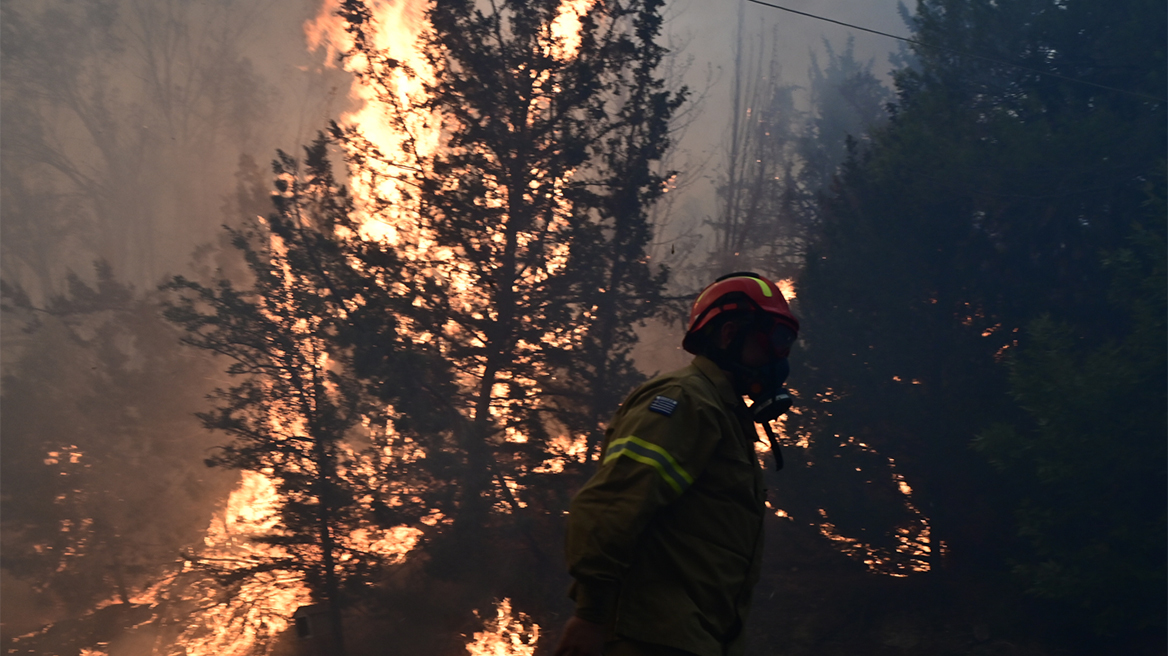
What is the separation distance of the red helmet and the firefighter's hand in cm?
93

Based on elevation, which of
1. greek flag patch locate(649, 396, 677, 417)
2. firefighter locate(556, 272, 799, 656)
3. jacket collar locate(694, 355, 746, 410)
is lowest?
firefighter locate(556, 272, 799, 656)

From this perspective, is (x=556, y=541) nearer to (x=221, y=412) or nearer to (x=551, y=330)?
(x=551, y=330)

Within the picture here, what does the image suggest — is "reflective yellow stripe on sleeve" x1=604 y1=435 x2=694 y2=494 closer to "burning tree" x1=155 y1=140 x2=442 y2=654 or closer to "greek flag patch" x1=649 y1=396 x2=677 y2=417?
"greek flag patch" x1=649 y1=396 x2=677 y2=417

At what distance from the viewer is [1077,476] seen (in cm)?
669

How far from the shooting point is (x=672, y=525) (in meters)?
1.97

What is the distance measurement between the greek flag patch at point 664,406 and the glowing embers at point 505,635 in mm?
6994

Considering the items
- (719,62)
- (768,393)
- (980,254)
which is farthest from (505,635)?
(719,62)

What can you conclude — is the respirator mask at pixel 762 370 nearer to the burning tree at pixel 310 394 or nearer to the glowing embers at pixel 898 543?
the burning tree at pixel 310 394

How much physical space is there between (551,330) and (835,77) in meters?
18.8

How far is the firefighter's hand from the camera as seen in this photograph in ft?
5.90

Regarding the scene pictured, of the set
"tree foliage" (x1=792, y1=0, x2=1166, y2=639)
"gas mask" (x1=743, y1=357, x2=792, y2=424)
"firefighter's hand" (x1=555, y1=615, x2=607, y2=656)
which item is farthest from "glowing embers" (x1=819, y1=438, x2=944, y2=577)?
"firefighter's hand" (x1=555, y1=615, x2=607, y2=656)

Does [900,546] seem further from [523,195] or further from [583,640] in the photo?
[583,640]

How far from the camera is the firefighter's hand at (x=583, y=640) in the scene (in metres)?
1.80

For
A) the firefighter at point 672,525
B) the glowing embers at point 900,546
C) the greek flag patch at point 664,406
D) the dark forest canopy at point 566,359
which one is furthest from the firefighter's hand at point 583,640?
the glowing embers at point 900,546
